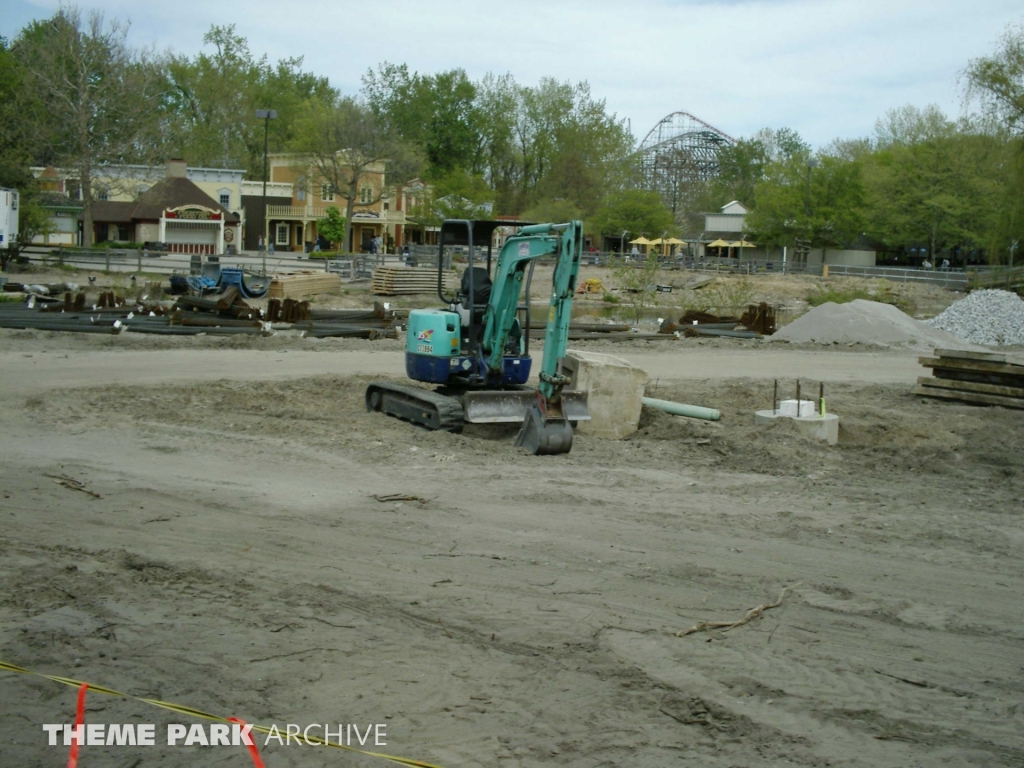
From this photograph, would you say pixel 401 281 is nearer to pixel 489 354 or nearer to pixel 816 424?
pixel 489 354

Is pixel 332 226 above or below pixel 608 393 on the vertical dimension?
above

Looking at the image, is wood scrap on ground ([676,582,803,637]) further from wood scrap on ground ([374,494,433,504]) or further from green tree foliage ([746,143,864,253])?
green tree foliage ([746,143,864,253])

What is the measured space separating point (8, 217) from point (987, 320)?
3780cm

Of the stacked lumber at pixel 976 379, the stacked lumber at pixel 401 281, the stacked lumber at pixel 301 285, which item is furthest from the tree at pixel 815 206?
the stacked lumber at pixel 976 379

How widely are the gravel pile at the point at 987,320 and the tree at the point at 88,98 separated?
141 ft

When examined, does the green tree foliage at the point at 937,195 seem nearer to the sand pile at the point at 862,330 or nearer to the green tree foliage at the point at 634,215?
the green tree foliage at the point at 634,215

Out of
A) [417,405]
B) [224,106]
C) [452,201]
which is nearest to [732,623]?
[417,405]

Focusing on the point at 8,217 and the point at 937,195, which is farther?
the point at 937,195

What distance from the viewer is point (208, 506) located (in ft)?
28.6

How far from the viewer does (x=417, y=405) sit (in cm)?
1300

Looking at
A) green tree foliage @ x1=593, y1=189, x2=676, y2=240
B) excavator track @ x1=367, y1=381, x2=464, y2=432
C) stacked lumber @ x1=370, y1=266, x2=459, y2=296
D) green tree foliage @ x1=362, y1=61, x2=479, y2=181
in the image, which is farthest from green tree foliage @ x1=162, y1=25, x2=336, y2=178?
excavator track @ x1=367, y1=381, x2=464, y2=432

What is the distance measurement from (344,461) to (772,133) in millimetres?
123328

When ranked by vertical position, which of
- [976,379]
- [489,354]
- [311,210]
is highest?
[311,210]

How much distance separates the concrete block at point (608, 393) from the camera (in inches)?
522
